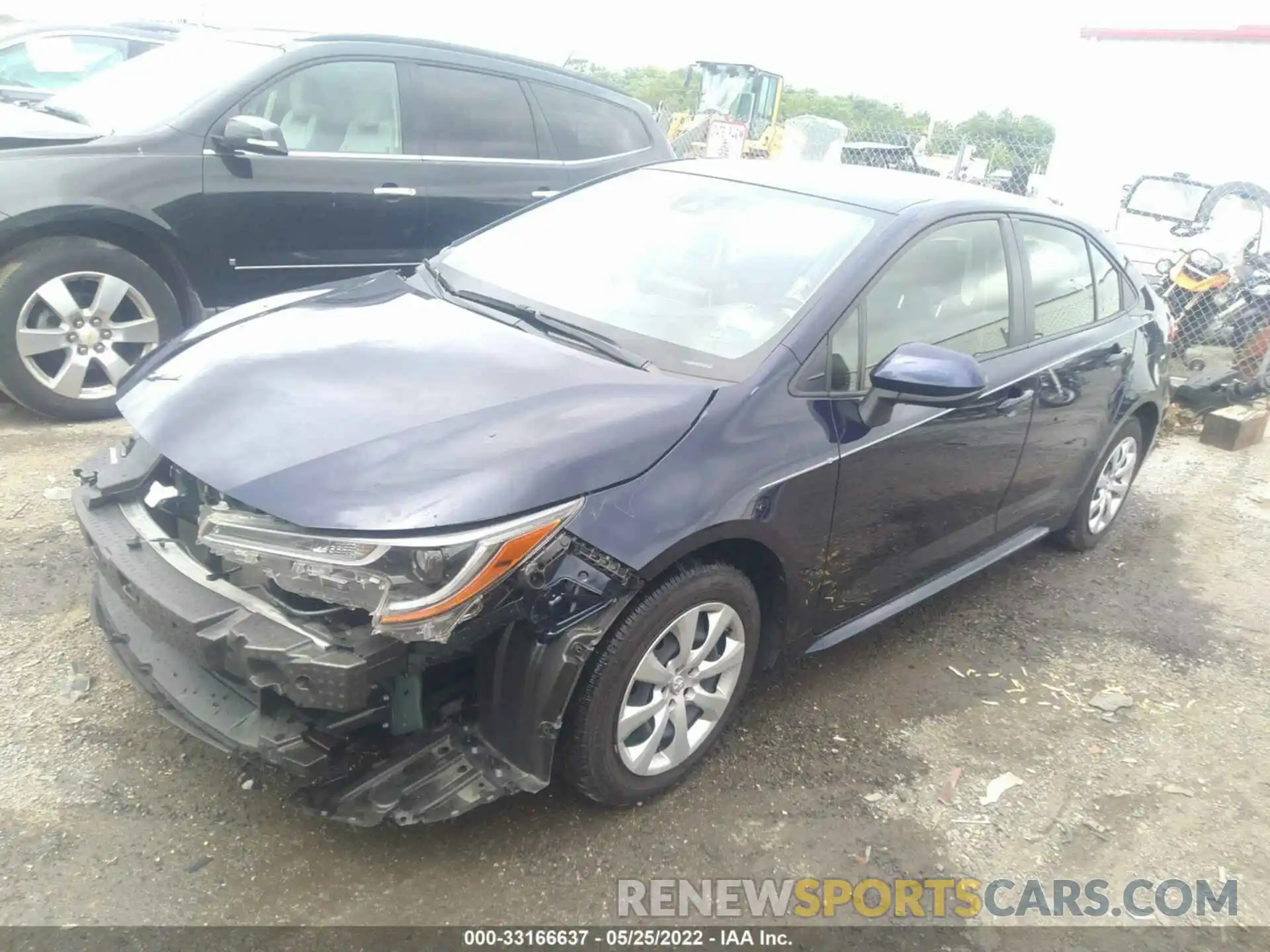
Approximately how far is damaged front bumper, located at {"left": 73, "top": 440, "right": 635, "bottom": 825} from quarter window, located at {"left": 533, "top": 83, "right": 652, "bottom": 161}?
4.22 meters

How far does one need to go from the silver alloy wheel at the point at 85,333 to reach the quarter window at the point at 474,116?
69.8 inches

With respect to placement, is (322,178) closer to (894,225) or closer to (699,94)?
(894,225)

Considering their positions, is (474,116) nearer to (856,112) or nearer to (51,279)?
(51,279)

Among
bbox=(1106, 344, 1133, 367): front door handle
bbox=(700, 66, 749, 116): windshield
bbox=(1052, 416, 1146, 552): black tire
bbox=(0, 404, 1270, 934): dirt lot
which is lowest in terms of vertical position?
bbox=(0, 404, 1270, 934): dirt lot

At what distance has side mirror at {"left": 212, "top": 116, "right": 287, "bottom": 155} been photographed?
4586 millimetres

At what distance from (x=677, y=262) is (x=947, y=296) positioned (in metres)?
0.91

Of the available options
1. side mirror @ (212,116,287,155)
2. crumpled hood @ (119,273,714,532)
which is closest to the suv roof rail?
side mirror @ (212,116,287,155)

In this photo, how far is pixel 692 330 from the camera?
9.52ft

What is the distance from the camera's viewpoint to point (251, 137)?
4594 mm

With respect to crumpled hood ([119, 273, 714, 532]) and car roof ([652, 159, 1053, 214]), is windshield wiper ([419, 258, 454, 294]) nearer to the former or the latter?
crumpled hood ([119, 273, 714, 532])

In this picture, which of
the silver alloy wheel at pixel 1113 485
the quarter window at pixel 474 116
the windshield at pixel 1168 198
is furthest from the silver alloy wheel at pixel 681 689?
the windshield at pixel 1168 198

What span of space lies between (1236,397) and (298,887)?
7.29 meters

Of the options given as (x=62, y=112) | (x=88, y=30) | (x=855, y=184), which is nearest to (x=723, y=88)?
(x=88, y=30)

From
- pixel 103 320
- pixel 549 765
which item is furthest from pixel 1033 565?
pixel 103 320
